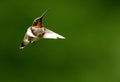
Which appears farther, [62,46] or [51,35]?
[62,46]

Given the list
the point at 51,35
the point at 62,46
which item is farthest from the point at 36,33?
the point at 62,46

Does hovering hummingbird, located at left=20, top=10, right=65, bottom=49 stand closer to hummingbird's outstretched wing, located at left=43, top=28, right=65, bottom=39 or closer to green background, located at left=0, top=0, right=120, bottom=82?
hummingbird's outstretched wing, located at left=43, top=28, right=65, bottom=39

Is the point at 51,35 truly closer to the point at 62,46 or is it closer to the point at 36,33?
the point at 36,33

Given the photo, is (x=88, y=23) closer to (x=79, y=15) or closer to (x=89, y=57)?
(x=79, y=15)

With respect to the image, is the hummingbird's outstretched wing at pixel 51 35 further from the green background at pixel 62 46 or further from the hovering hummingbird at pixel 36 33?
the green background at pixel 62 46

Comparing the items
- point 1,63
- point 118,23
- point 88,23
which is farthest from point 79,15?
point 1,63

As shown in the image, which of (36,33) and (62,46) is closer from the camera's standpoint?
(36,33)

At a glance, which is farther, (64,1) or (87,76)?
(64,1)

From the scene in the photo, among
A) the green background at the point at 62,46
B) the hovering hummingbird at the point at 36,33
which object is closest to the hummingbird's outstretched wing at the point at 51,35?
the hovering hummingbird at the point at 36,33

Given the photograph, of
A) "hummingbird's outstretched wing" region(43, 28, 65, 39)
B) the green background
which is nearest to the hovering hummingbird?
"hummingbird's outstretched wing" region(43, 28, 65, 39)
